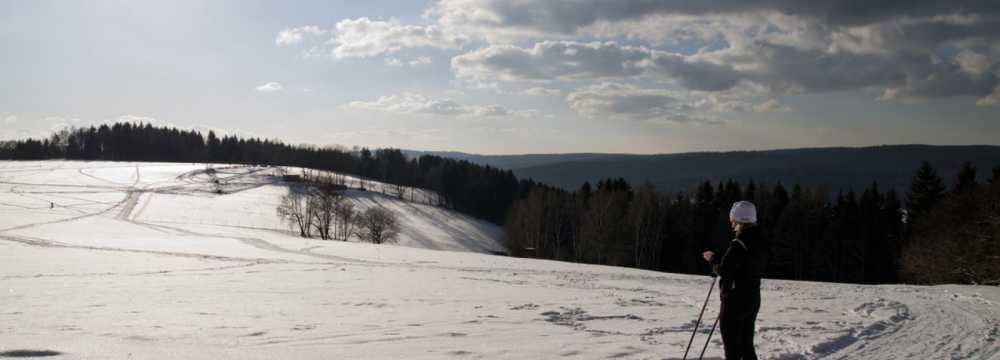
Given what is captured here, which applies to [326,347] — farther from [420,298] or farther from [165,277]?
[165,277]

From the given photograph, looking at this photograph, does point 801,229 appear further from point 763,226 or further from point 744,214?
point 744,214

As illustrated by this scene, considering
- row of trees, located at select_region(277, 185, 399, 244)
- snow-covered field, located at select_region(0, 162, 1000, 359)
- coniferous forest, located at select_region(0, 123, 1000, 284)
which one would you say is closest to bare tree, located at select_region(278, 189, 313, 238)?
row of trees, located at select_region(277, 185, 399, 244)

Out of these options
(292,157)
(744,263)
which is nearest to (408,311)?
(744,263)

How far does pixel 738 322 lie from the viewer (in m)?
7.41

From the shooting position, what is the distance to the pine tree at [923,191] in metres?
56.9

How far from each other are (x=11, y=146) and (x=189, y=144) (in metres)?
50.9

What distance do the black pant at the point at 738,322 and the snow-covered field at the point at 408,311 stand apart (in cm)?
143

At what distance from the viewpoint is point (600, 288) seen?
1856 centimetres

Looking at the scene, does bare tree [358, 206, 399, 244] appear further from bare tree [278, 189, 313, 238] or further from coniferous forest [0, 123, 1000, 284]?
coniferous forest [0, 123, 1000, 284]

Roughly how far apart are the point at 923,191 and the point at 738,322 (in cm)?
6361

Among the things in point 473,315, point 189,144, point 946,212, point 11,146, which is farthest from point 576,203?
point 11,146

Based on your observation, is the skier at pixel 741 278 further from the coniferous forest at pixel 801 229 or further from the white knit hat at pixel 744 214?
the coniferous forest at pixel 801 229

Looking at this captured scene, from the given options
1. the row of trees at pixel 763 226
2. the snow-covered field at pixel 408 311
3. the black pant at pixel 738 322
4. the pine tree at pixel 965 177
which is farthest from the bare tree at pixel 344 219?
the black pant at pixel 738 322

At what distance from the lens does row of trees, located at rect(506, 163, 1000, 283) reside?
197 ft
